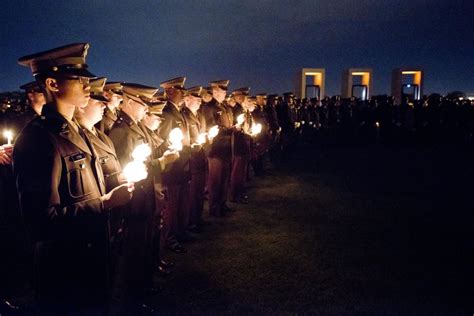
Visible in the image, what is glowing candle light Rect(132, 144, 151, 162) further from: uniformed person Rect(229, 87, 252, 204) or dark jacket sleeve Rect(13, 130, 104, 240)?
uniformed person Rect(229, 87, 252, 204)

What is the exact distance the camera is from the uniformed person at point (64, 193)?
2.30 meters

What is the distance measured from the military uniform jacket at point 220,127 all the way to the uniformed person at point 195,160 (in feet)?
2.49

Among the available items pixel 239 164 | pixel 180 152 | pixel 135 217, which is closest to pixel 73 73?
pixel 135 217

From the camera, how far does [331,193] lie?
30.1 feet

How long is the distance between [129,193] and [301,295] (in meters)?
2.54

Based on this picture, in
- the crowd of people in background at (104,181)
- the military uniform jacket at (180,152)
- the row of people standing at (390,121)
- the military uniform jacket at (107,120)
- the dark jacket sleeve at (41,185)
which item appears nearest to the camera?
the dark jacket sleeve at (41,185)

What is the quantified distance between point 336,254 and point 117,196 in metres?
3.80

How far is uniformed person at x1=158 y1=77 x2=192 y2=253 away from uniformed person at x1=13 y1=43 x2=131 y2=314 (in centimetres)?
280

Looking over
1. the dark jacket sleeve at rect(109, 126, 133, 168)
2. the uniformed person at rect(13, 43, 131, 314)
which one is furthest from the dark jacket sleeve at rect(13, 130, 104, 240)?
the dark jacket sleeve at rect(109, 126, 133, 168)

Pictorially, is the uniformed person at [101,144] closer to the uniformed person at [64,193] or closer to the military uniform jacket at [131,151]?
the uniformed person at [64,193]

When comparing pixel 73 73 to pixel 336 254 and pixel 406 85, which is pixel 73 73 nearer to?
pixel 336 254

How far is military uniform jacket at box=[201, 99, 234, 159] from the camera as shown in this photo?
24.9 feet

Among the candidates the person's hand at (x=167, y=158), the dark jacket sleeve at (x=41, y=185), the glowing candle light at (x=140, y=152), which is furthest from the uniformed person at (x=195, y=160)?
the dark jacket sleeve at (x=41, y=185)

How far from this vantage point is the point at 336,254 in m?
5.54
